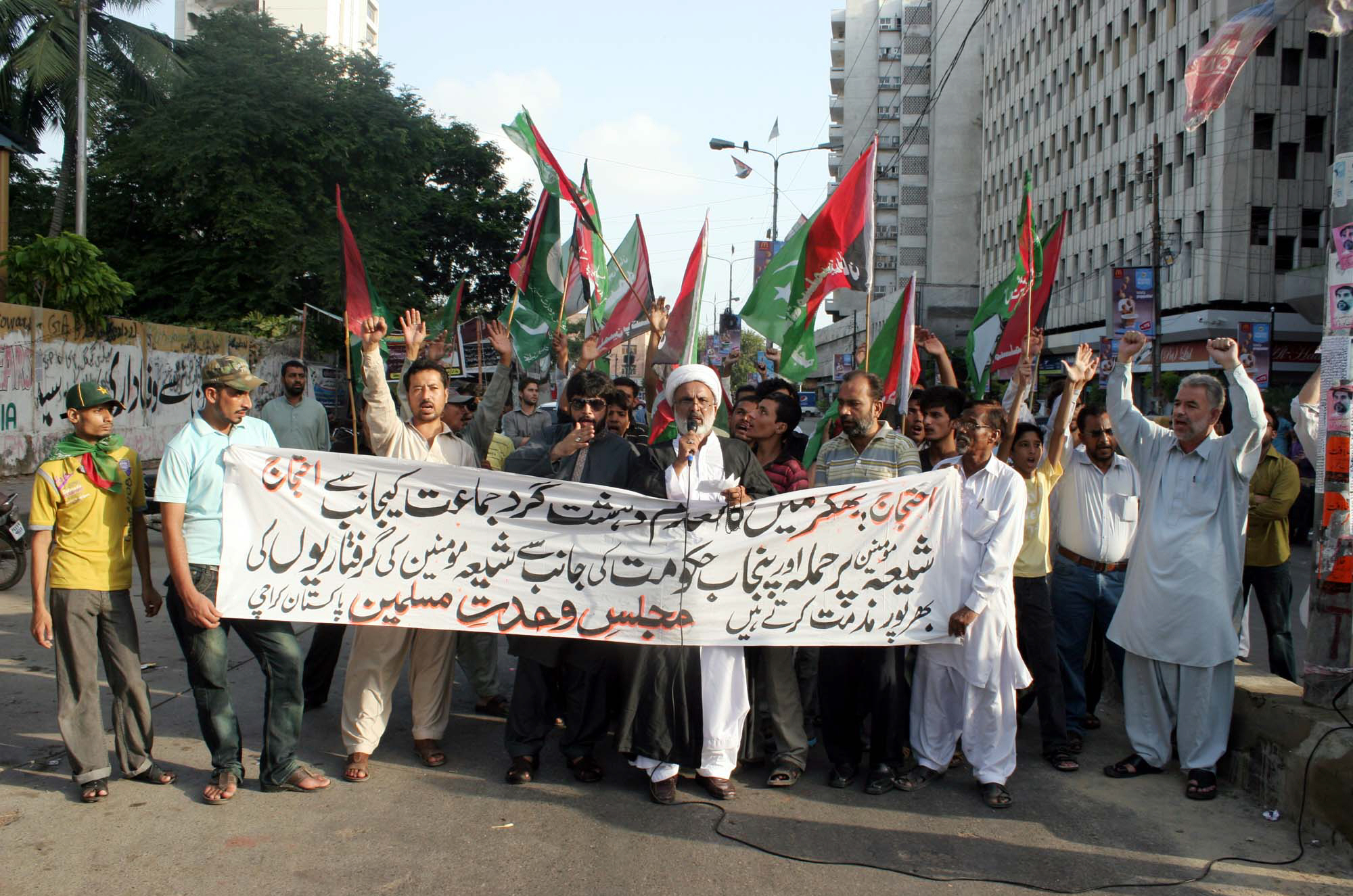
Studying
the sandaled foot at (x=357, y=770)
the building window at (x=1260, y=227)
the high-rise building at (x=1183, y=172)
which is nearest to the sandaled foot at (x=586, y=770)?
the sandaled foot at (x=357, y=770)

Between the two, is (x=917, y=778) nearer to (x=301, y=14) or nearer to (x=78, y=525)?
(x=78, y=525)

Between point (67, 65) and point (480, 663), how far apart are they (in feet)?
92.8

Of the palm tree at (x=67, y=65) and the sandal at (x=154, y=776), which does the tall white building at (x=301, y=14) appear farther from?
the sandal at (x=154, y=776)

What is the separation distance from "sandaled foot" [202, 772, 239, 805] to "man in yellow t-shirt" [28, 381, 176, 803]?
0.42 meters

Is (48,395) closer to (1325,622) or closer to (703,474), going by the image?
(703,474)

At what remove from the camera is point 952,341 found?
5741 cm

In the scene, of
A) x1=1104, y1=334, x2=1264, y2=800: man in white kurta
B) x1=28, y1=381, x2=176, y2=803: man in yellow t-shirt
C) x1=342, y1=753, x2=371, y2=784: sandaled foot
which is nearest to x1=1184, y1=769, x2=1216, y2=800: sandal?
x1=1104, y1=334, x2=1264, y2=800: man in white kurta

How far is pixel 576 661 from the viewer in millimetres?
5168

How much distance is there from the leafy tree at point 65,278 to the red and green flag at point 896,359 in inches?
572

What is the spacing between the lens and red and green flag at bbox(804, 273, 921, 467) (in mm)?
7199

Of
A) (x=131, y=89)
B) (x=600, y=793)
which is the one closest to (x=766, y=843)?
(x=600, y=793)

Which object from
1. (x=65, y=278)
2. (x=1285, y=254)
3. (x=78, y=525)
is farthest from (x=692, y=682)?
(x=1285, y=254)

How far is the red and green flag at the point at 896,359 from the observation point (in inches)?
283

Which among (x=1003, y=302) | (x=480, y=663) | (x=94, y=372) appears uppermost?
(x=1003, y=302)
